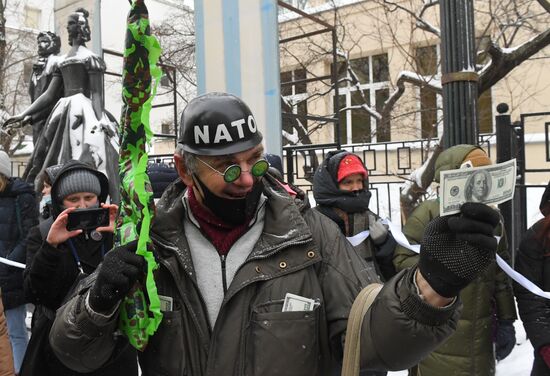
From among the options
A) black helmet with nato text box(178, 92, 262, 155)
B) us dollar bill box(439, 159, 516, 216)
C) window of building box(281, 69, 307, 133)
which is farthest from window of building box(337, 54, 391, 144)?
us dollar bill box(439, 159, 516, 216)

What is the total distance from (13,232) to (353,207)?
264 cm

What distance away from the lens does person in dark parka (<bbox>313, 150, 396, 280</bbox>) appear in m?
3.64

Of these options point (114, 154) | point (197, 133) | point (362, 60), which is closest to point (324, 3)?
point (362, 60)

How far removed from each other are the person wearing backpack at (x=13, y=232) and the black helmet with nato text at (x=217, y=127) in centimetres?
321

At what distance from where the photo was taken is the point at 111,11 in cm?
2102

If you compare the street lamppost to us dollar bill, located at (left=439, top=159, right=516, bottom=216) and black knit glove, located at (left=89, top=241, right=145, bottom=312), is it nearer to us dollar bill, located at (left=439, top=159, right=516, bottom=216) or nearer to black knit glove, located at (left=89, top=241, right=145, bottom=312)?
us dollar bill, located at (left=439, top=159, right=516, bottom=216)

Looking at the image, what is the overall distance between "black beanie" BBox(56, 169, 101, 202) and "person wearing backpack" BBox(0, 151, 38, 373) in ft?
5.09

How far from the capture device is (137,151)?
1.73m

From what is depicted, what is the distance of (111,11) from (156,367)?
21204mm

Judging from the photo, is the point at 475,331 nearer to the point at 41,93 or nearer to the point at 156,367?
the point at 156,367

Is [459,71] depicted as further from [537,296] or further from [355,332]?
[355,332]

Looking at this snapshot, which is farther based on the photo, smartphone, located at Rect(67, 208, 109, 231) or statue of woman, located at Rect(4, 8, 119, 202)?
statue of woman, located at Rect(4, 8, 119, 202)

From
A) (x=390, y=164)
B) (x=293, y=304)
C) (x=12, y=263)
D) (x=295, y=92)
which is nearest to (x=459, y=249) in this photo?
(x=293, y=304)

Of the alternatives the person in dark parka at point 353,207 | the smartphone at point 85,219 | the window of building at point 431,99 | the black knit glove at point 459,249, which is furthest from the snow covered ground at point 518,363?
the window of building at point 431,99
